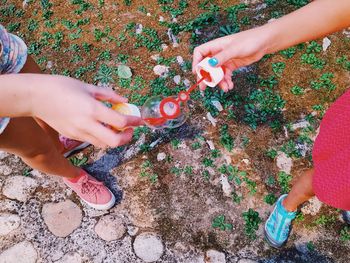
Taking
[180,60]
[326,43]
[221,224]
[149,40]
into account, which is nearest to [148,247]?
[221,224]

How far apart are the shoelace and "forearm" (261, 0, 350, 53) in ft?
6.12

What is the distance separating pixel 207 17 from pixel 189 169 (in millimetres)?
1798

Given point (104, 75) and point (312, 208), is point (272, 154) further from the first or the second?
point (104, 75)

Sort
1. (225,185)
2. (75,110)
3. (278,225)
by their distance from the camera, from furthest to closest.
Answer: (225,185) → (278,225) → (75,110)

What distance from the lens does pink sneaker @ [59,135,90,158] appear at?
3.49m

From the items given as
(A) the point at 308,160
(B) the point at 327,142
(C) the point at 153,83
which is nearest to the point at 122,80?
(C) the point at 153,83

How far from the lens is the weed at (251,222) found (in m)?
3.23

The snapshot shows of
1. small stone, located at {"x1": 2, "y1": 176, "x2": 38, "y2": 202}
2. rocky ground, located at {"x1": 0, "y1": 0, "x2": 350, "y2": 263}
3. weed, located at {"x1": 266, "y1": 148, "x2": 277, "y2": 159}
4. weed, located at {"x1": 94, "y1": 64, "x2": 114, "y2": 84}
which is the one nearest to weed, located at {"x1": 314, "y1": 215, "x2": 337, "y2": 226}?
rocky ground, located at {"x1": 0, "y1": 0, "x2": 350, "y2": 263}

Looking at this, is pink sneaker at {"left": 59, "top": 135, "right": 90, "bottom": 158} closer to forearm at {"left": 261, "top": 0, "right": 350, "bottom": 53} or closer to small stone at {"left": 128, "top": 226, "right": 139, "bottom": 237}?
small stone at {"left": 128, "top": 226, "right": 139, "bottom": 237}

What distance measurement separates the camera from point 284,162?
11.5 ft

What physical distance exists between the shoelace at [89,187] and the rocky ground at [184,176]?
19 centimetres

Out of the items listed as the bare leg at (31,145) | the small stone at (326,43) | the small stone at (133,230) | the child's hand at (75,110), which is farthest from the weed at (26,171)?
the small stone at (326,43)

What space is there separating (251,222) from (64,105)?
2.17 metres

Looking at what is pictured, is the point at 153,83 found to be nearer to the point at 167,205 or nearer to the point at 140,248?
the point at 167,205
